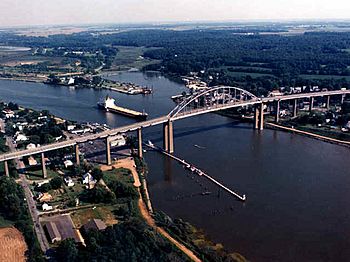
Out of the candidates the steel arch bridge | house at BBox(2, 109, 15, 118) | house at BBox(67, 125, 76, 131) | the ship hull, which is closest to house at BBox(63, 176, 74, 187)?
house at BBox(67, 125, 76, 131)

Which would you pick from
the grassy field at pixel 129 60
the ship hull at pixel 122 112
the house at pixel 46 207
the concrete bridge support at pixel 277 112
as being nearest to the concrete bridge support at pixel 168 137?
the ship hull at pixel 122 112

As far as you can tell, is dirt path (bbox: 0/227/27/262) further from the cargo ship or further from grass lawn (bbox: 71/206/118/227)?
the cargo ship

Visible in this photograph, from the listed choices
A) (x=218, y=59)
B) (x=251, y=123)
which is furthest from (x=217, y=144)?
(x=218, y=59)

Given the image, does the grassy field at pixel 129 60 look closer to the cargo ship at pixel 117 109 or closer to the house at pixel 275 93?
the cargo ship at pixel 117 109

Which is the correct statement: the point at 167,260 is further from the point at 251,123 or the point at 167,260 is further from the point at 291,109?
the point at 291,109

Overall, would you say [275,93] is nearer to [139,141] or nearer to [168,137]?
[168,137]

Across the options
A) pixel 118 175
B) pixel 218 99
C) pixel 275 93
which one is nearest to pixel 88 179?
pixel 118 175

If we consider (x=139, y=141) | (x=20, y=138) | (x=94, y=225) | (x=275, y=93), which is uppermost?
(x=139, y=141)
